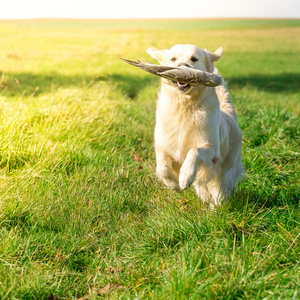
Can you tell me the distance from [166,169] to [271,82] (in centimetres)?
1341

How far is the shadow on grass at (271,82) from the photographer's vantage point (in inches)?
563

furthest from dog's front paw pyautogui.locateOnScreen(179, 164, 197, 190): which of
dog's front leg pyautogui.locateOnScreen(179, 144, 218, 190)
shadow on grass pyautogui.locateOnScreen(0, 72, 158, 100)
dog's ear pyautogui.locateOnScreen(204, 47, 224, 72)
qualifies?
shadow on grass pyautogui.locateOnScreen(0, 72, 158, 100)

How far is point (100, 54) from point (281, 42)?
19248mm

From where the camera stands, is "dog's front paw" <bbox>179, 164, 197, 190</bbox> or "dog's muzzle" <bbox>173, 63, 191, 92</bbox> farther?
"dog's muzzle" <bbox>173, 63, 191, 92</bbox>

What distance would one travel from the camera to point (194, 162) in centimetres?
335

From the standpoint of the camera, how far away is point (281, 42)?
31266 mm

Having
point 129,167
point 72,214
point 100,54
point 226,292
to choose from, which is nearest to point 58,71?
point 100,54

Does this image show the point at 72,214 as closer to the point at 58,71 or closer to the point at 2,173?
the point at 2,173

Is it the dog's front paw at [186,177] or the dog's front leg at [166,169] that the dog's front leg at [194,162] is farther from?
the dog's front leg at [166,169]

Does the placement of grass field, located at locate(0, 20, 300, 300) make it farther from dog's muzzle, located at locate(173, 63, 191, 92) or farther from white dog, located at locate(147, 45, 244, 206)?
dog's muzzle, located at locate(173, 63, 191, 92)

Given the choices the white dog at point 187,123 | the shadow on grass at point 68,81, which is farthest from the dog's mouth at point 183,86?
the shadow on grass at point 68,81

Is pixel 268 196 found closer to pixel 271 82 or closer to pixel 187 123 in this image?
pixel 187 123

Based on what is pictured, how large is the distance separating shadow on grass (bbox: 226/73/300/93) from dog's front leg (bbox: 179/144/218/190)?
34.0ft

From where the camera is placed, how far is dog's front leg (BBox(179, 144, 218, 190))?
3273mm
